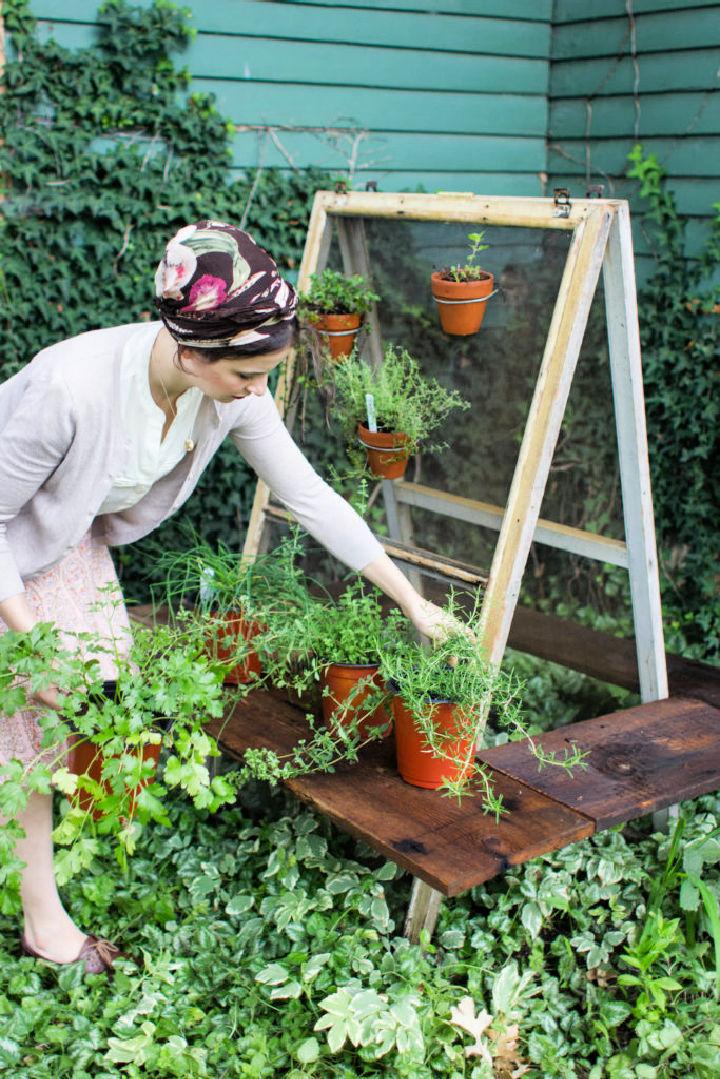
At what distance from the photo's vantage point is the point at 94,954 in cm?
237

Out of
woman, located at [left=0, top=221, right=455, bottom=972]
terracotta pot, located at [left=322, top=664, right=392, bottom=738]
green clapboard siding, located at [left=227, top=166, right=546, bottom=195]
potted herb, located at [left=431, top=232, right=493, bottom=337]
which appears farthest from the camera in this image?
green clapboard siding, located at [left=227, top=166, right=546, bottom=195]

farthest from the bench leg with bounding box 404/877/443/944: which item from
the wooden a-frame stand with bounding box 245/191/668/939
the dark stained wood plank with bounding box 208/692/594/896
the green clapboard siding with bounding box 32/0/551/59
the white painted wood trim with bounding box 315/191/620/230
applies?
the green clapboard siding with bounding box 32/0/551/59

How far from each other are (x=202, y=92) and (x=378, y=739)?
Result: 2542 mm

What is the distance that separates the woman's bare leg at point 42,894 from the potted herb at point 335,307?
153 centimetres

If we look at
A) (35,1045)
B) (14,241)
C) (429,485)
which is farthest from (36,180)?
(35,1045)

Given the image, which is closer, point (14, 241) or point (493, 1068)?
point (493, 1068)

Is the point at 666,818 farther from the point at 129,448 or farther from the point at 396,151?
the point at 396,151

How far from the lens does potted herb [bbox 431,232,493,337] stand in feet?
8.61

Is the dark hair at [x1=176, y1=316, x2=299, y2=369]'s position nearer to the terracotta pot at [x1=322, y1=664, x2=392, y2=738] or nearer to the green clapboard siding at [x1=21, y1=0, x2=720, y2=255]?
the terracotta pot at [x1=322, y1=664, x2=392, y2=738]

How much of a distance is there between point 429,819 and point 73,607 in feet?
3.00

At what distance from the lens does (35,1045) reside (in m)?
2.19

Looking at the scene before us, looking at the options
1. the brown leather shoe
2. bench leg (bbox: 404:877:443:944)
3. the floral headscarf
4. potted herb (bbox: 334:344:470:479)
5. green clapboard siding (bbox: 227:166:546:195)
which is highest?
green clapboard siding (bbox: 227:166:546:195)

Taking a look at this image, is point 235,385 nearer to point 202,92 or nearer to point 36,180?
point 36,180

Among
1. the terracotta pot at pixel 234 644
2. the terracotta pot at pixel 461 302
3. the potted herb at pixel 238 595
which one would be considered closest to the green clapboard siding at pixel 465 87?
the terracotta pot at pixel 461 302
